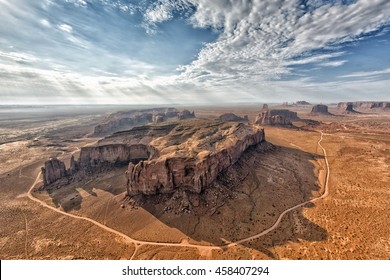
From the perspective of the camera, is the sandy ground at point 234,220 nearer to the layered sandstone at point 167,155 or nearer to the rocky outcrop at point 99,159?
the layered sandstone at point 167,155

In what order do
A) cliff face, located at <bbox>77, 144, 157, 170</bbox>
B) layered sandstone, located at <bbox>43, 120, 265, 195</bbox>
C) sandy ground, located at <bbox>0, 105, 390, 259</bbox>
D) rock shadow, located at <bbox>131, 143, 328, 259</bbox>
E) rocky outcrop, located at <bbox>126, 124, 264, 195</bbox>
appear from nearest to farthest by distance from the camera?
sandy ground, located at <bbox>0, 105, 390, 259</bbox> < rock shadow, located at <bbox>131, 143, 328, 259</bbox> < rocky outcrop, located at <bbox>126, 124, 264, 195</bbox> < layered sandstone, located at <bbox>43, 120, 265, 195</bbox> < cliff face, located at <bbox>77, 144, 157, 170</bbox>

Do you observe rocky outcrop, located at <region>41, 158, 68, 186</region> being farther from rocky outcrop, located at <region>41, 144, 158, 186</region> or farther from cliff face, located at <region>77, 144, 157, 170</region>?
cliff face, located at <region>77, 144, 157, 170</region>

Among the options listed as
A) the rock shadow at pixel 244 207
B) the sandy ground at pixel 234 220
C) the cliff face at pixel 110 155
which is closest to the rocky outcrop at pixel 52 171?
the cliff face at pixel 110 155

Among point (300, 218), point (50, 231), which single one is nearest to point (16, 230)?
point (50, 231)

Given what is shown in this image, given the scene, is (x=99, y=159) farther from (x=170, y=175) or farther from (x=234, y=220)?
(x=234, y=220)

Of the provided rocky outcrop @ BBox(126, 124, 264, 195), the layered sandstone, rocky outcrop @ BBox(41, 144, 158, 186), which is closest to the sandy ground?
rocky outcrop @ BBox(126, 124, 264, 195)

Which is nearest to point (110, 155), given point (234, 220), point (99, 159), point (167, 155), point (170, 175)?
point (99, 159)

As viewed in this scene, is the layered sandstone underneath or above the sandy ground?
above
